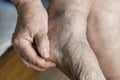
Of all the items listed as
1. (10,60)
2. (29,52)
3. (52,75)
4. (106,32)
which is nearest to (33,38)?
(29,52)

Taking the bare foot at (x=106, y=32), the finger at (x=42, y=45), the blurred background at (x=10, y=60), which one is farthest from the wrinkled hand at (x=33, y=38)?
the blurred background at (x=10, y=60)

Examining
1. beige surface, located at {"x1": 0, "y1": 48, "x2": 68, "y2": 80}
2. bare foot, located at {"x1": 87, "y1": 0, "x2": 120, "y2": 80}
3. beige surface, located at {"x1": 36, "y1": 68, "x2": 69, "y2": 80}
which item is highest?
bare foot, located at {"x1": 87, "y1": 0, "x2": 120, "y2": 80}

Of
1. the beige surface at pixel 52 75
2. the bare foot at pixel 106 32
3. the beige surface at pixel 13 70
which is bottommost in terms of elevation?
the beige surface at pixel 13 70

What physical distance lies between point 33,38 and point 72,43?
0.08 metres

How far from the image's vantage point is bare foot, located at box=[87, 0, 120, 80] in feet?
2.14

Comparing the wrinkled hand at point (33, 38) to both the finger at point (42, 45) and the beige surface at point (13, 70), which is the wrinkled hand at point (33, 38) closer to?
the finger at point (42, 45)

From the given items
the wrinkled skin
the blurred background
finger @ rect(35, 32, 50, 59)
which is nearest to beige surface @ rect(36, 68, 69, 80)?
the blurred background

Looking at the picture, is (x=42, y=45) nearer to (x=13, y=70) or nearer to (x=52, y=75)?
(x=52, y=75)

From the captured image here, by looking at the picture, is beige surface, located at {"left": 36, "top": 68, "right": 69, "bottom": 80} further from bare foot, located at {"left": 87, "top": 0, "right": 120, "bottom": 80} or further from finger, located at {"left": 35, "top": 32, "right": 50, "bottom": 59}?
finger, located at {"left": 35, "top": 32, "right": 50, "bottom": 59}

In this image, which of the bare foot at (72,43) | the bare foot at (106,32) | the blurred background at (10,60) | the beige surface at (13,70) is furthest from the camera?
the beige surface at (13,70)

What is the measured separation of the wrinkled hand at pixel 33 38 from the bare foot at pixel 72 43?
2 cm

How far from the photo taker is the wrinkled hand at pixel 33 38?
564mm

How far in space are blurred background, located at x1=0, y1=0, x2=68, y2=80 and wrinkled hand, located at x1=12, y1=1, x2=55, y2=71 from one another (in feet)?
0.91

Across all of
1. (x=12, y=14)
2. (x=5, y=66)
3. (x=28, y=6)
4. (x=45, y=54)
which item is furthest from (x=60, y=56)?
(x=5, y=66)
